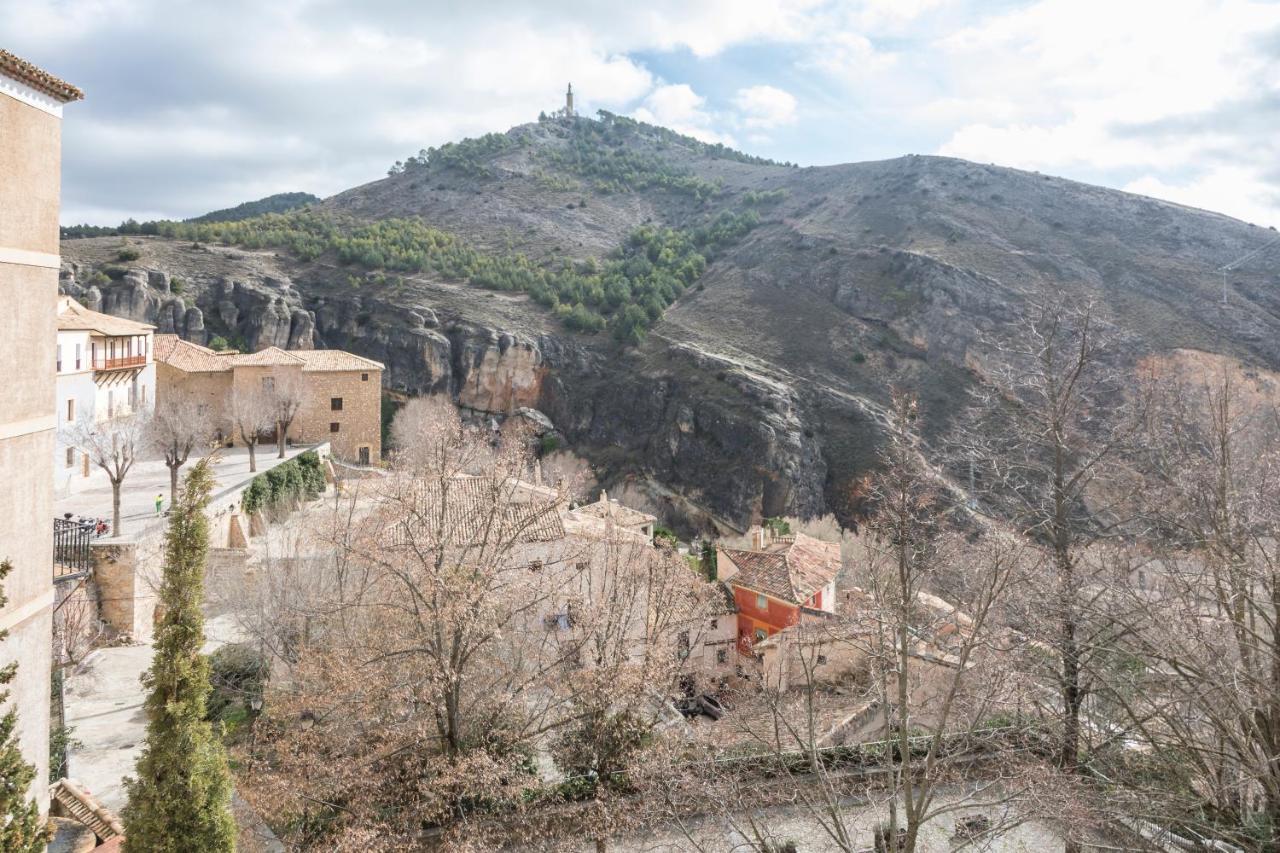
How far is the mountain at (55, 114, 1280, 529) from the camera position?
4316 cm

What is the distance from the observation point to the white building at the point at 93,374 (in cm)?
2289

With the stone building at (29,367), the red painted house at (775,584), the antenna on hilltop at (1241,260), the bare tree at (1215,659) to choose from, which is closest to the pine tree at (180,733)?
→ the stone building at (29,367)

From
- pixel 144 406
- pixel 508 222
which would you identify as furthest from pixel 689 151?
pixel 144 406

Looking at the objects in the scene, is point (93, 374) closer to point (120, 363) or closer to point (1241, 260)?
point (120, 363)

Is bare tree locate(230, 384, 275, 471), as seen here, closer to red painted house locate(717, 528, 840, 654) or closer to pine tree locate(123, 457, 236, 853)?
red painted house locate(717, 528, 840, 654)

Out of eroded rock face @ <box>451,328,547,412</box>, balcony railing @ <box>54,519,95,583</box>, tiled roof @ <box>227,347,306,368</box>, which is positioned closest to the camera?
balcony railing @ <box>54,519,95,583</box>

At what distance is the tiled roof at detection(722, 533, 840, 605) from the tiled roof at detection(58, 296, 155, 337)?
2322 cm

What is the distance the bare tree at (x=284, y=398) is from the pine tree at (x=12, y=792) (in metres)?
27.2

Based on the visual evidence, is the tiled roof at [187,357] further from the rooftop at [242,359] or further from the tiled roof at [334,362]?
the tiled roof at [334,362]

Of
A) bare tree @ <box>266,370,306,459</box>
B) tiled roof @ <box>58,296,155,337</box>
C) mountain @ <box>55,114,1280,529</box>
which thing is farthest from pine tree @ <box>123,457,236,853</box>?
mountain @ <box>55,114,1280,529</box>

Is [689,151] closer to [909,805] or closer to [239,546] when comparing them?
[239,546]

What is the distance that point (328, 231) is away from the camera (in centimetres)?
6053

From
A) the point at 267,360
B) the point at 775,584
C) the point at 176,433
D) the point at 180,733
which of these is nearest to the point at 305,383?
the point at 267,360

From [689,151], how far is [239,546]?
98543mm
